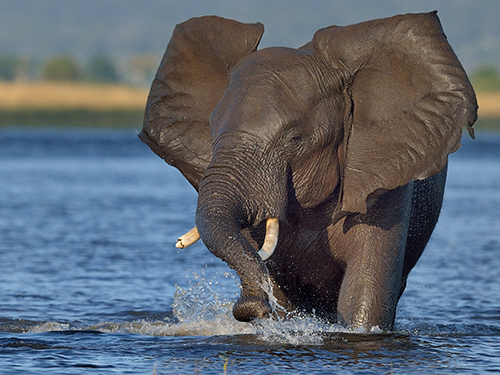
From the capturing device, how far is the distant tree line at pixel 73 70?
11281cm

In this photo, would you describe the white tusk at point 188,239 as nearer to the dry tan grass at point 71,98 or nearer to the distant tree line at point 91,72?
the dry tan grass at point 71,98

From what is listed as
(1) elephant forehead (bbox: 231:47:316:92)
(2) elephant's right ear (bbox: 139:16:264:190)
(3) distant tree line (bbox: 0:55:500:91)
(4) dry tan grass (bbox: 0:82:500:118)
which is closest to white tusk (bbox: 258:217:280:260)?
(1) elephant forehead (bbox: 231:47:316:92)

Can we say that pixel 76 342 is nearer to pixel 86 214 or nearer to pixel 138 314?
pixel 138 314

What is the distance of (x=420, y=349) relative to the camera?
22.7 ft

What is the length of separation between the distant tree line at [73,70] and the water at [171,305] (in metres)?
91.8

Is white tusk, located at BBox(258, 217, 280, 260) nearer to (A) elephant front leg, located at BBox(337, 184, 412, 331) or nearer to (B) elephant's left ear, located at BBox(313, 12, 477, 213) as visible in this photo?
(B) elephant's left ear, located at BBox(313, 12, 477, 213)

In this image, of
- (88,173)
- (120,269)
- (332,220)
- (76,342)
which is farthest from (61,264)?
(88,173)

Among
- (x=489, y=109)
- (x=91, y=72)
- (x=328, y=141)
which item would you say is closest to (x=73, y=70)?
(x=91, y=72)

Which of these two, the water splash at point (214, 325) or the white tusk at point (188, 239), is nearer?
the white tusk at point (188, 239)

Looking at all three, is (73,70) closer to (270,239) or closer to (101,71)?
(101,71)

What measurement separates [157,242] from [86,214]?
12.7 ft

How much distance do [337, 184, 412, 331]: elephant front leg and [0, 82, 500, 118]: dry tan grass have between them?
64696mm

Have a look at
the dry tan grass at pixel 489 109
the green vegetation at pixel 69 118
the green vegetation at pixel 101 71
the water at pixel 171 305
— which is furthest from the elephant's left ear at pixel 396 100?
the green vegetation at pixel 101 71

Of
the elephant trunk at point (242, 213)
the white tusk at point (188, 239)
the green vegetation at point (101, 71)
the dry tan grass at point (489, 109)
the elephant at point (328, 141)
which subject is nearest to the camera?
the elephant trunk at point (242, 213)
